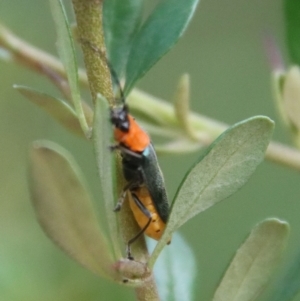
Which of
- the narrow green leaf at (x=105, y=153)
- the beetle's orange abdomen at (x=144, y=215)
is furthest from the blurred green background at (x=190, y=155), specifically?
the narrow green leaf at (x=105, y=153)

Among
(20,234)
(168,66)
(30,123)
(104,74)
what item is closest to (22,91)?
(104,74)

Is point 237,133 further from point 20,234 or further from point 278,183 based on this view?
point 278,183

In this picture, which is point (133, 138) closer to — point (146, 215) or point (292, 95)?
point (146, 215)

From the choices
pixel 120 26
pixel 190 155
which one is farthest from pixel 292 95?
pixel 190 155

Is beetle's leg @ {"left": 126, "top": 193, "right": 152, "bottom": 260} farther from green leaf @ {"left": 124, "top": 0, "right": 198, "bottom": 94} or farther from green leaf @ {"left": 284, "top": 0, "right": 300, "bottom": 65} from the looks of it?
green leaf @ {"left": 284, "top": 0, "right": 300, "bottom": 65}

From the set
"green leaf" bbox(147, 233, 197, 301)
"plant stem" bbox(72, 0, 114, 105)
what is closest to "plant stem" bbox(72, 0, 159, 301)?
"plant stem" bbox(72, 0, 114, 105)

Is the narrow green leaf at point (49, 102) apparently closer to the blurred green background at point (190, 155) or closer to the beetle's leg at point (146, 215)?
the beetle's leg at point (146, 215)
